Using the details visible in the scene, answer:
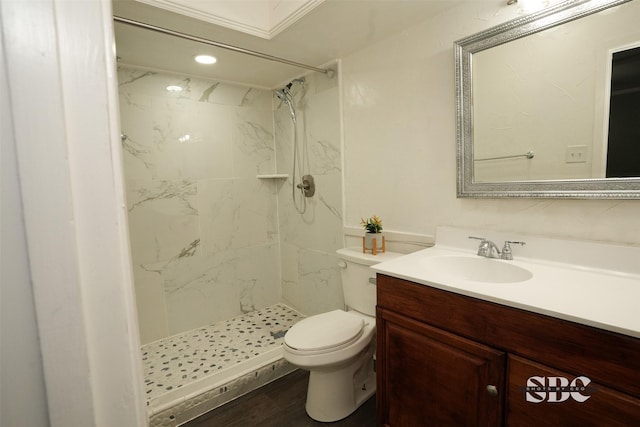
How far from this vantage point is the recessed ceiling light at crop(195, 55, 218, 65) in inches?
82.3

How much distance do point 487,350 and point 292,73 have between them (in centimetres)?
221

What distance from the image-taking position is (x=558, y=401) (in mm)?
919

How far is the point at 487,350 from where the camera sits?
1065mm

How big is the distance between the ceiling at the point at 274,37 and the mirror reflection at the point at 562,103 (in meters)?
0.46

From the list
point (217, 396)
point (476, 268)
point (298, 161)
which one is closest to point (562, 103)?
point (476, 268)

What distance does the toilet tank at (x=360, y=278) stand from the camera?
1.79 meters

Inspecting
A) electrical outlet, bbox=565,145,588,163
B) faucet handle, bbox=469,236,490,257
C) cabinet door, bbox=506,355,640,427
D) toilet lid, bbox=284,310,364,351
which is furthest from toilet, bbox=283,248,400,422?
electrical outlet, bbox=565,145,588,163

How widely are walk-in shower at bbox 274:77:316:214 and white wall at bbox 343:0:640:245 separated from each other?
465 millimetres

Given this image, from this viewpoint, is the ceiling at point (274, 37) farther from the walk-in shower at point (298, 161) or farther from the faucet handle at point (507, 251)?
the faucet handle at point (507, 251)

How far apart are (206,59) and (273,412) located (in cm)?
219

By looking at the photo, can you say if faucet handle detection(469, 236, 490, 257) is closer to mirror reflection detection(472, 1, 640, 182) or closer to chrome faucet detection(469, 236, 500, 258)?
chrome faucet detection(469, 236, 500, 258)

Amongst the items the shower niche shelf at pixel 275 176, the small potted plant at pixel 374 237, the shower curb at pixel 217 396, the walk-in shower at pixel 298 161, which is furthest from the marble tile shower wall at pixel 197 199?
the small potted plant at pixel 374 237

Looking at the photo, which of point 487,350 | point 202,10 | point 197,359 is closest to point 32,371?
point 487,350

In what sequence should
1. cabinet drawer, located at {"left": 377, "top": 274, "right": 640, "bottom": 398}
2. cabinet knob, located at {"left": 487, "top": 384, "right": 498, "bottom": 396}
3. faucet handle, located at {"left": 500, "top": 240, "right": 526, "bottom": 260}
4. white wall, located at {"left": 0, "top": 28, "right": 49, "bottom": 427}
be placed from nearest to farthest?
white wall, located at {"left": 0, "top": 28, "right": 49, "bottom": 427}
cabinet drawer, located at {"left": 377, "top": 274, "right": 640, "bottom": 398}
cabinet knob, located at {"left": 487, "top": 384, "right": 498, "bottom": 396}
faucet handle, located at {"left": 500, "top": 240, "right": 526, "bottom": 260}
